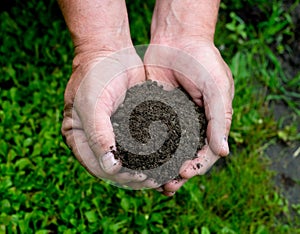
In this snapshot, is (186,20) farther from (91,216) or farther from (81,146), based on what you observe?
(91,216)

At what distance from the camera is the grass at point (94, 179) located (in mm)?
2029

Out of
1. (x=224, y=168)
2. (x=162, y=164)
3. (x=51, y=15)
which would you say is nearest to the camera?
(x=162, y=164)

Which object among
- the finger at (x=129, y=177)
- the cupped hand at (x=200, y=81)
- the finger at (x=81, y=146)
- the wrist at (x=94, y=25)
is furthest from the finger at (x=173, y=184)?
the wrist at (x=94, y=25)

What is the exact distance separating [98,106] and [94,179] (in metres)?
0.64

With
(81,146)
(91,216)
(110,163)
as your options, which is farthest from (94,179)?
(110,163)

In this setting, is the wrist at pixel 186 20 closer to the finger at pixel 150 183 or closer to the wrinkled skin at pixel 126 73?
the wrinkled skin at pixel 126 73

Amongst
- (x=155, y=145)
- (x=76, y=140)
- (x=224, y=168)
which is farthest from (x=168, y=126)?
(x=224, y=168)

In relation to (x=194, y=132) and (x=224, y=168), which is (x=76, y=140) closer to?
(x=194, y=132)

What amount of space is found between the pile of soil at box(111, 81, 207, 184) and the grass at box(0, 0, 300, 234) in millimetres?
503

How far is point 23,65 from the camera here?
2461mm

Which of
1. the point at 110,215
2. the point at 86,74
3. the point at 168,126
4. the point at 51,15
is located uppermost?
the point at 86,74

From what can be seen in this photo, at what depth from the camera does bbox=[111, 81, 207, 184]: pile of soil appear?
158 cm

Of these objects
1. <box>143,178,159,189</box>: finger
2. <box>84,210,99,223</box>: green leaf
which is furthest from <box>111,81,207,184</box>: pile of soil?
<box>84,210,99,223</box>: green leaf

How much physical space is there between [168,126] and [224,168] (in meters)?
0.80
